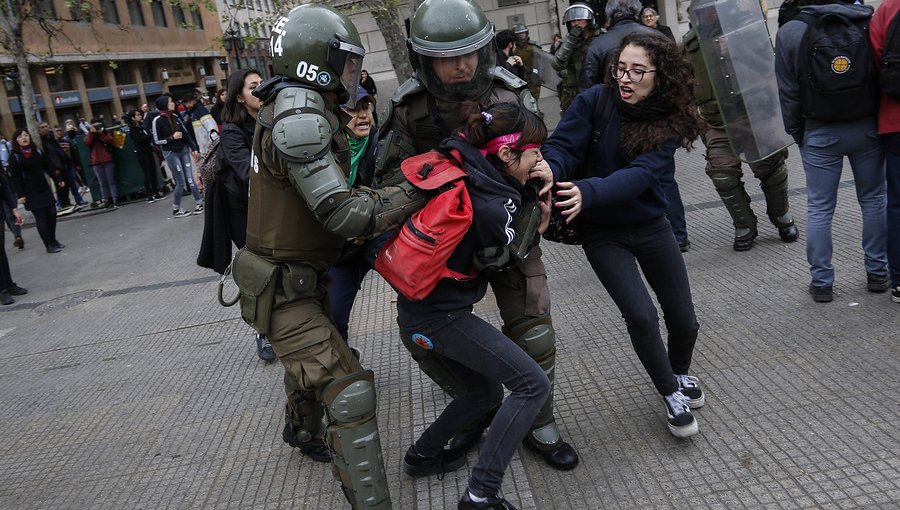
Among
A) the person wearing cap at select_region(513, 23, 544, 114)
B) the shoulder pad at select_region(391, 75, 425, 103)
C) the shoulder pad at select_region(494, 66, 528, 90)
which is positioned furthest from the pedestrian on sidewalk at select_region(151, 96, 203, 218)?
the shoulder pad at select_region(494, 66, 528, 90)

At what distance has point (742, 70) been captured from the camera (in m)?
4.66

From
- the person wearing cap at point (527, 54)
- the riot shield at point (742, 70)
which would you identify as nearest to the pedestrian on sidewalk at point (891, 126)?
the riot shield at point (742, 70)

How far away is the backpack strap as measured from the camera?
3.13m

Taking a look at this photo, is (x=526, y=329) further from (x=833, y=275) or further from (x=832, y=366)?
(x=833, y=275)

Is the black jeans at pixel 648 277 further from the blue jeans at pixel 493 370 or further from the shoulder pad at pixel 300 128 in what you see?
the shoulder pad at pixel 300 128

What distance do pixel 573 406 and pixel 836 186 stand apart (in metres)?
2.11

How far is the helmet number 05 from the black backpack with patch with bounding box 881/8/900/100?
2.95m

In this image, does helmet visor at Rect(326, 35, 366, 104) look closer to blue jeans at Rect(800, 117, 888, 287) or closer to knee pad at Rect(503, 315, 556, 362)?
knee pad at Rect(503, 315, 556, 362)

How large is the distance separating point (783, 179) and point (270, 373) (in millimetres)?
3790

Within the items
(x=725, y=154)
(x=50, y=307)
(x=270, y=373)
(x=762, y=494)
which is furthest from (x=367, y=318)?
(x=50, y=307)

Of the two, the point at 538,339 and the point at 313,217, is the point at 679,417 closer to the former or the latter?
the point at 538,339

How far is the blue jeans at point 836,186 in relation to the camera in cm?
421

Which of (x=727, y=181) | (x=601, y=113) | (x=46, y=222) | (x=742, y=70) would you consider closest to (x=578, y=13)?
(x=727, y=181)

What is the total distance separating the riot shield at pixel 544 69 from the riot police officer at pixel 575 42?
5.19ft
